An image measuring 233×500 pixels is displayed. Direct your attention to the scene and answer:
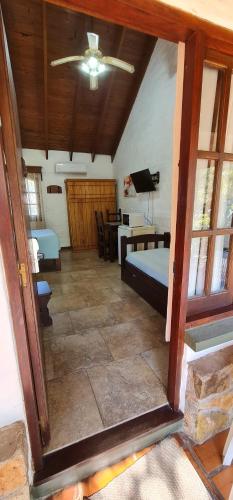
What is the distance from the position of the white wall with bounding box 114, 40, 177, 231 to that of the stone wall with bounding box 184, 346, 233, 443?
2.98m

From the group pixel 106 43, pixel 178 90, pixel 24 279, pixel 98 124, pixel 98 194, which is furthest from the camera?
pixel 98 194

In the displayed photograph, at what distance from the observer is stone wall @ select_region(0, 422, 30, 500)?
0.83 metres

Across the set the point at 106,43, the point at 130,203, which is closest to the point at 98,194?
the point at 130,203

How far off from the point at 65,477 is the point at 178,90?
207 centimetres

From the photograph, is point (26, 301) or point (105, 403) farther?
point (105, 403)

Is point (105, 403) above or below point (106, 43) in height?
below

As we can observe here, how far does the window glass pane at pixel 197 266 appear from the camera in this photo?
129 centimetres

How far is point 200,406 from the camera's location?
4.09 feet

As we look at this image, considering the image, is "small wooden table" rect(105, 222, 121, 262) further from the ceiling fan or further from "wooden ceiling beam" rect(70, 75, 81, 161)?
the ceiling fan

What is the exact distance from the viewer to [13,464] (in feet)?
2.72

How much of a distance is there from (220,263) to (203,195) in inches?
17.9

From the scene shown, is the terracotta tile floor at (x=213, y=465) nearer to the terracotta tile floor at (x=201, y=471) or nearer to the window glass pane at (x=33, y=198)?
the terracotta tile floor at (x=201, y=471)

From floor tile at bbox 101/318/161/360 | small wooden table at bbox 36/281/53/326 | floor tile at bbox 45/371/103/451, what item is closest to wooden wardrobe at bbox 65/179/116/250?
small wooden table at bbox 36/281/53/326

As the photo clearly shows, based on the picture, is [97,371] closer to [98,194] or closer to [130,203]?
[130,203]
